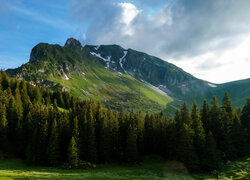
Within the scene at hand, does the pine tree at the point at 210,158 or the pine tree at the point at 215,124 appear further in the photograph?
the pine tree at the point at 215,124

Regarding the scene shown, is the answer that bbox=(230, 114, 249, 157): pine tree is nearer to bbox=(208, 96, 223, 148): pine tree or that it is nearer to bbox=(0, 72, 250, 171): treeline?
bbox=(0, 72, 250, 171): treeline

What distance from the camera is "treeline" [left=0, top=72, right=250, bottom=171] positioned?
53.5 metres

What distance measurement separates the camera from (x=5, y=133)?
206 feet

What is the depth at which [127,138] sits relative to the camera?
209ft

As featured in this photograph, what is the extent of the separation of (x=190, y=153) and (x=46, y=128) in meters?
47.6

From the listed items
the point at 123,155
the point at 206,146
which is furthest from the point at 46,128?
the point at 206,146

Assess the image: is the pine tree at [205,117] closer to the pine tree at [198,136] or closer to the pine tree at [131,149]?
the pine tree at [198,136]

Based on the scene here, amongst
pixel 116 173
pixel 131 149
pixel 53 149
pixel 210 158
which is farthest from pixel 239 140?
pixel 53 149

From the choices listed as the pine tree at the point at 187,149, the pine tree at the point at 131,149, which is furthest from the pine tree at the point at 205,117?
the pine tree at the point at 131,149

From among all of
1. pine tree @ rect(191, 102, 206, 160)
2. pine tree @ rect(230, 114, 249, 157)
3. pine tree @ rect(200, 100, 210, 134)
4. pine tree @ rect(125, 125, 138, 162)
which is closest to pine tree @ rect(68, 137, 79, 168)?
pine tree @ rect(125, 125, 138, 162)

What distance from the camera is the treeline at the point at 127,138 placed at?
175 feet

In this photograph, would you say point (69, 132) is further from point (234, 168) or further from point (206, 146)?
point (234, 168)

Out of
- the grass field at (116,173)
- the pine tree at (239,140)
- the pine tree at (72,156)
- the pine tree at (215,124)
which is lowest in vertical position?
the grass field at (116,173)

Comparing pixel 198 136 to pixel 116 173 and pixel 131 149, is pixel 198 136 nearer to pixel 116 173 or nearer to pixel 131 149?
pixel 131 149
